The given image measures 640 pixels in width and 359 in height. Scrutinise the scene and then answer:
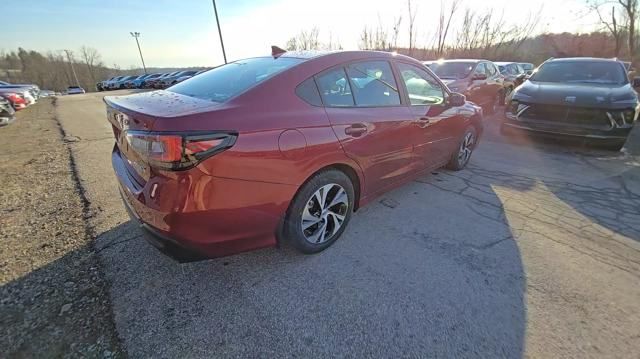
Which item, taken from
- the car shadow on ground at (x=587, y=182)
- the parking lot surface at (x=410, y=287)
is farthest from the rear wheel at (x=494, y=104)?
the parking lot surface at (x=410, y=287)

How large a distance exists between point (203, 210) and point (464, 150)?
4.13 metres

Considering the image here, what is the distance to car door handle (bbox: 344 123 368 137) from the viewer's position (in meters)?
2.58

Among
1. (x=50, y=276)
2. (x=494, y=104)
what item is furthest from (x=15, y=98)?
(x=494, y=104)

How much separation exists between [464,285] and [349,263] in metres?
0.89

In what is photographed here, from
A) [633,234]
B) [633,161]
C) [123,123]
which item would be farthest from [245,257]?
[633,161]

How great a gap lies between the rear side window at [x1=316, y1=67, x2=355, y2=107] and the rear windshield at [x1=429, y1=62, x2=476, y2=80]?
6917mm

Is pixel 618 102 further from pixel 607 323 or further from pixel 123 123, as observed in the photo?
pixel 123 123

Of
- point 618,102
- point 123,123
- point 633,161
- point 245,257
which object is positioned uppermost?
point 123,123

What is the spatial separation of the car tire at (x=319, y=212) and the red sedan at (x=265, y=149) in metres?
0.01

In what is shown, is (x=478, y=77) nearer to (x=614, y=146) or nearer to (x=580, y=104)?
(x=580, y=104)

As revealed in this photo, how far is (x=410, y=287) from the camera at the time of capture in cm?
232

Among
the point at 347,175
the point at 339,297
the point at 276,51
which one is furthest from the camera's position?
the point at 276,51

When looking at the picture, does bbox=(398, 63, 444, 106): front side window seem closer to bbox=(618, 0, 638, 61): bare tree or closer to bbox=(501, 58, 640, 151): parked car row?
bbox=(501, 58, 640, 151): parked car row

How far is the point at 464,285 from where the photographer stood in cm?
235
